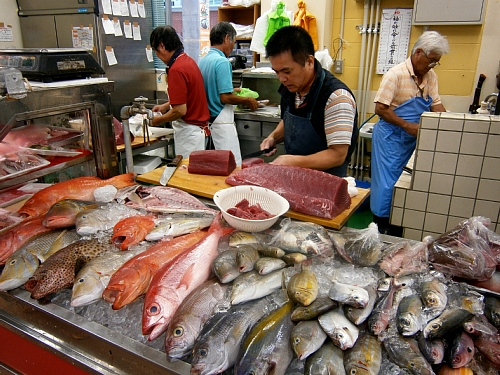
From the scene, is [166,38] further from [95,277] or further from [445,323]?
[445,323]

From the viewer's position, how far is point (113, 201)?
2.21m

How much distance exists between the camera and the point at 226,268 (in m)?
1.49

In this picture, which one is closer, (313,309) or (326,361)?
(326,361)

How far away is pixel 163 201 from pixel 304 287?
1.15 meters

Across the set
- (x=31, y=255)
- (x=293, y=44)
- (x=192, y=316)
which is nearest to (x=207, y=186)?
(x=293, y=44)

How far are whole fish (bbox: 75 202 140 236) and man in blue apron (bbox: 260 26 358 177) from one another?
1203 millimetres

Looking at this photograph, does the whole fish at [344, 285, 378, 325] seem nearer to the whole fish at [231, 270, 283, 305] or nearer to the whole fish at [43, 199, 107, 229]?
the whole fish at [231, 270, 283, 305]

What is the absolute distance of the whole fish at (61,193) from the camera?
7.04 ft

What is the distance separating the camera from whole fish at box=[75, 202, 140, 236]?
72.5 inches

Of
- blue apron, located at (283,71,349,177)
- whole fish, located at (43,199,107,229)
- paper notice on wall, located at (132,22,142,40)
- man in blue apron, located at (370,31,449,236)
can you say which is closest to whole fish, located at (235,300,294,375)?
whole fish, located at (43,199,107,229)

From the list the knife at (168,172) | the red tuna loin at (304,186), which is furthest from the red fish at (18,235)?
the red tuna loin at (304,186)

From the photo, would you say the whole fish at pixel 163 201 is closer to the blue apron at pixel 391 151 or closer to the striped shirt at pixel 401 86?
the blue apron at pixel 391 151

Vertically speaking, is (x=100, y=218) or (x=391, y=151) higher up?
(x=100, y=218)

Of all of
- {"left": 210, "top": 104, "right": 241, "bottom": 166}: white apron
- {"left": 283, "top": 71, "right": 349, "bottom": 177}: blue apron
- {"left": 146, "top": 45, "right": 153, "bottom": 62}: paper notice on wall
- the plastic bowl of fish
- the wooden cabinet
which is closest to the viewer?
the plastic bowl of fish
